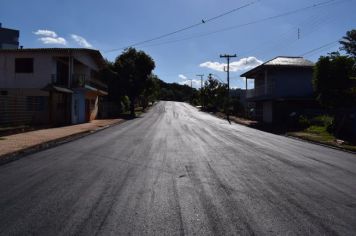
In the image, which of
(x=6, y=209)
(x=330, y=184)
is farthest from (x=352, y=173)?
(x=6, y=209)

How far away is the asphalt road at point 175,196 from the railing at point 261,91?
1108 inches

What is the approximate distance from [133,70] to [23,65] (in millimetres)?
21252

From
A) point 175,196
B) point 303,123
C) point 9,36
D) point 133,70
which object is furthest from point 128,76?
point 175,196

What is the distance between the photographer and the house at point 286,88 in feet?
130

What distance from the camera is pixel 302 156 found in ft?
48.8

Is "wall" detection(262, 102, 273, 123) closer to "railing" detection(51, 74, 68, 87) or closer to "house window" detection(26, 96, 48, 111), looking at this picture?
"railing" detection(51, 74, 68, 87)

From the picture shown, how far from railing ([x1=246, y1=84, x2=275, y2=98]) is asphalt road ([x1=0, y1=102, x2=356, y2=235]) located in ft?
92.3

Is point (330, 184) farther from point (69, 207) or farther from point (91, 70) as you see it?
point (91, 70)

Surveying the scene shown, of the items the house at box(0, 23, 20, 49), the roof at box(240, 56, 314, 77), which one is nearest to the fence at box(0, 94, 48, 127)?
the roof at box(240, 56, 314, 77)

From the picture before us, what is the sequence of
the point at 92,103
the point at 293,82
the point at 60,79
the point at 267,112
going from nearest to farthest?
the point at 60,79, the point at 293,82, the point at 92,103, the point at 267,112

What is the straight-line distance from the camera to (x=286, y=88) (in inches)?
1601

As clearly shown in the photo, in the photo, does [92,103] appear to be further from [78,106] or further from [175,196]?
[175,196]

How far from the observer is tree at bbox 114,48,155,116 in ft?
176

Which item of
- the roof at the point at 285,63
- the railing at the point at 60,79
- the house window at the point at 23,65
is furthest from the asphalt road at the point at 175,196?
the roof at the point at 285,63
